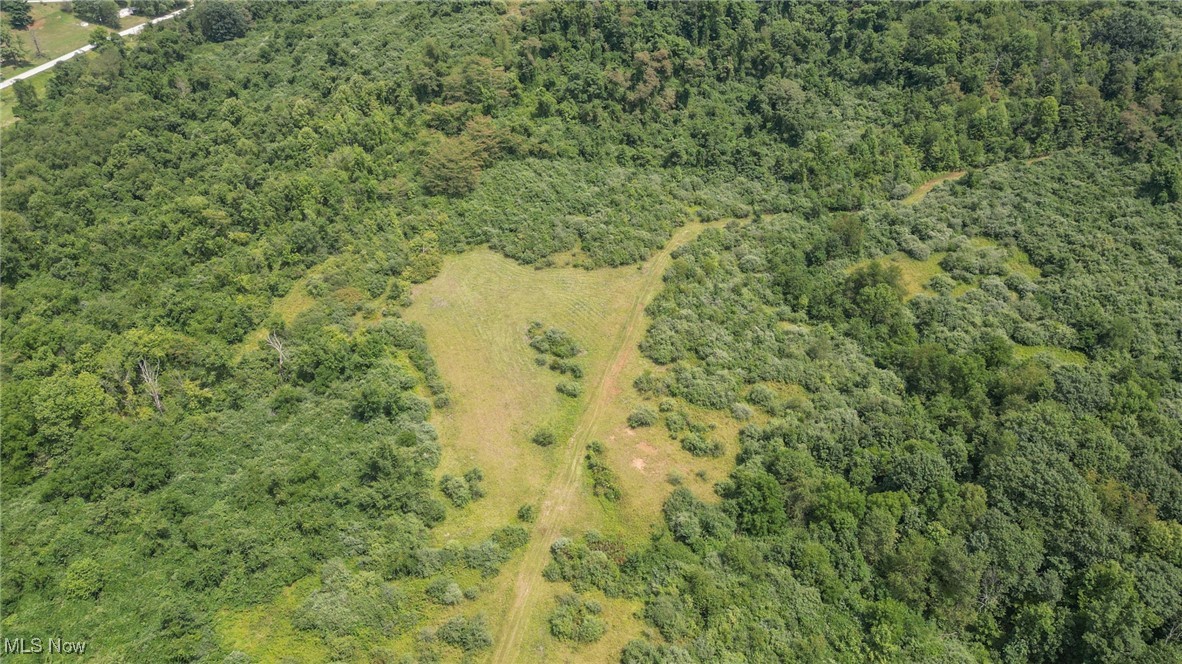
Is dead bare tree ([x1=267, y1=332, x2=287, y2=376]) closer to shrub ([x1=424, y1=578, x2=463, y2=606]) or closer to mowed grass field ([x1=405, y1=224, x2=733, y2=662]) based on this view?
mowed grass field ([x1=405, y1=224, x2=733, y2=662])

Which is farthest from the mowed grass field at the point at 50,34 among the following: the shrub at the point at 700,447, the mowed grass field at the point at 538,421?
the shrub at the point at 700,447

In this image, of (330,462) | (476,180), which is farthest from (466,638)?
(476,180)

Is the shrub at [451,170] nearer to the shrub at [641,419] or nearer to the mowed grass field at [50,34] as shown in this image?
the shrub at [641,419]

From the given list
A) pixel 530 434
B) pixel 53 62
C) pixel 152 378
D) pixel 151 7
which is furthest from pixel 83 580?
pixel 151 7

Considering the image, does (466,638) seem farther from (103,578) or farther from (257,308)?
(257,308)

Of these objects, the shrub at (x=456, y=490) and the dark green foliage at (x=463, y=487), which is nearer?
the shrub at (x=456, y=490)

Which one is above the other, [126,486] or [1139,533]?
[126,486]

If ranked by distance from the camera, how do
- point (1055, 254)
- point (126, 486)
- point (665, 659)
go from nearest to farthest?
point (665, 659), point (126, 486), point (1055, 254)

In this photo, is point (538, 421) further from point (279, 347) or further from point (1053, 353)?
point (1053, 353)

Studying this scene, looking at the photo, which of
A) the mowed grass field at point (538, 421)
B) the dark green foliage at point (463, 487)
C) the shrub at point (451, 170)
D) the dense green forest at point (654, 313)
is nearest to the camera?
the dense green forest at point (654, 313)
